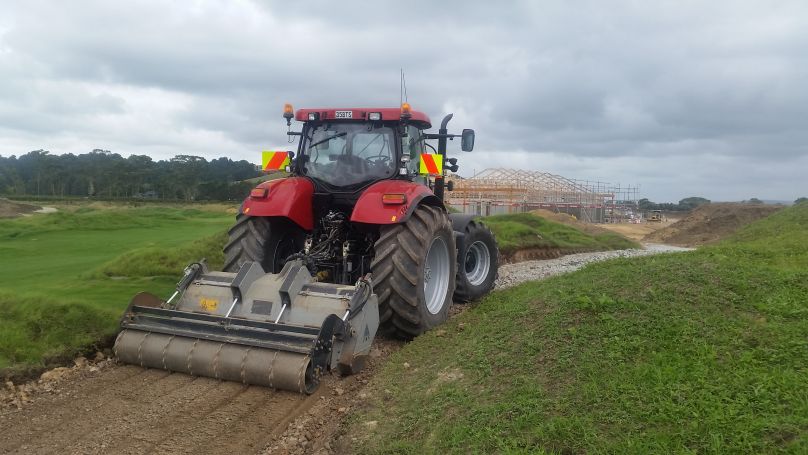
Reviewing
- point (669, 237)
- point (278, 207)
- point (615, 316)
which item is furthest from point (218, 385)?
point (669, 237)

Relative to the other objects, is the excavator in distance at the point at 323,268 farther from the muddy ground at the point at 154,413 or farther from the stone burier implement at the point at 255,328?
the muddy ground at the point at 154,413

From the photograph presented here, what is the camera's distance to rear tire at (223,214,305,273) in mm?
6527

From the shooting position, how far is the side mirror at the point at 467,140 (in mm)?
8148

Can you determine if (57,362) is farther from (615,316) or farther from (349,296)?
(615,316)

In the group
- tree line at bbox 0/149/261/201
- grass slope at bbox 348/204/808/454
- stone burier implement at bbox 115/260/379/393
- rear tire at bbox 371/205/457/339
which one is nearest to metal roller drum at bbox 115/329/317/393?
stone burier implement at bbox 115/260/379/393

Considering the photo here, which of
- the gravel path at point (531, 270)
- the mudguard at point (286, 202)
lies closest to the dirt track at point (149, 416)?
the mudguard at point (286, 202)

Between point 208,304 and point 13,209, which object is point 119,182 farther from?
point 208,304

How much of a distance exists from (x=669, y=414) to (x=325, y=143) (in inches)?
200

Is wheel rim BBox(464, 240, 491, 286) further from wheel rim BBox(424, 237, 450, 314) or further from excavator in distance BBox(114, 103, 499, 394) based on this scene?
wheel rim BBox(424, 237, 450, 314)

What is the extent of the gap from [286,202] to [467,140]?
2856mm

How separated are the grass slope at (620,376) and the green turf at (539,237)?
827 cm

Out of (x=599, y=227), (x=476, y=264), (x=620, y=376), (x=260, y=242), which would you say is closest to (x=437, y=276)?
(x=476, y=264)

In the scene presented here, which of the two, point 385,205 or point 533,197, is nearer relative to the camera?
point 385,205

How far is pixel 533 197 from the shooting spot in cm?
4709
